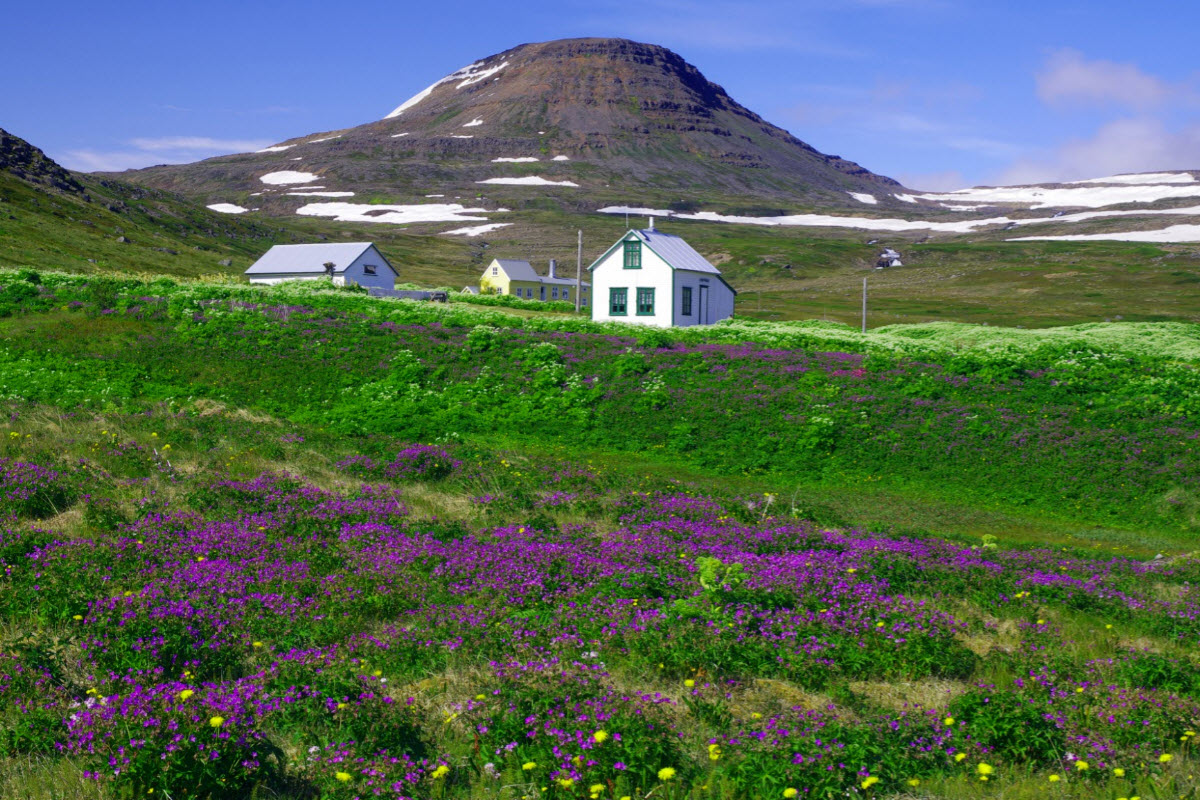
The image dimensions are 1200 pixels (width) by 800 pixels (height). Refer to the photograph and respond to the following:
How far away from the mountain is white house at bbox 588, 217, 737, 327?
42.4 m

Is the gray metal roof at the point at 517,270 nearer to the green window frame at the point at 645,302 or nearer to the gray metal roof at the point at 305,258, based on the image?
the gray metal roof at the point at 305,258

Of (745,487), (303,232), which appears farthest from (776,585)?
(303,232)

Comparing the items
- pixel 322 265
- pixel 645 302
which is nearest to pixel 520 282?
pixel 322 265

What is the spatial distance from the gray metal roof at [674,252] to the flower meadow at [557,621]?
29980 millimetres

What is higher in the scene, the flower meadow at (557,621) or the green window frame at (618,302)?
the green window frame at (618,302)

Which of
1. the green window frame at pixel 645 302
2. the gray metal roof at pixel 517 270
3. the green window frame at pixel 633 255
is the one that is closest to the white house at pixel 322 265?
the green window frame at pixel 633 255

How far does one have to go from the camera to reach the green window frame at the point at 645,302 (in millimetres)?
52781

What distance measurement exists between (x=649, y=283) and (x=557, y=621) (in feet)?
147

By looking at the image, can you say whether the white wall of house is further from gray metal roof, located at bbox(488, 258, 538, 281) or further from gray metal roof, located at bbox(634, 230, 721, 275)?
gray metal roof, located at bbox(488, 258, 538, 281)

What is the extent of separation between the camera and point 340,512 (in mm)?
13242

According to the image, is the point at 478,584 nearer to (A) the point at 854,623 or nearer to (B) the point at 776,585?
(B) the point at 776,585

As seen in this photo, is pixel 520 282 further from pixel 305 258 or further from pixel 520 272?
pixel 305 258

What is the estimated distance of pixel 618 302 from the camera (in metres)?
53.9

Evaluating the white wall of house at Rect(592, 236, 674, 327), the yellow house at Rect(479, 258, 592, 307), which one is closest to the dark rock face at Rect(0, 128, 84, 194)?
the yellow house at Rect(479, 258, 592, 307)
